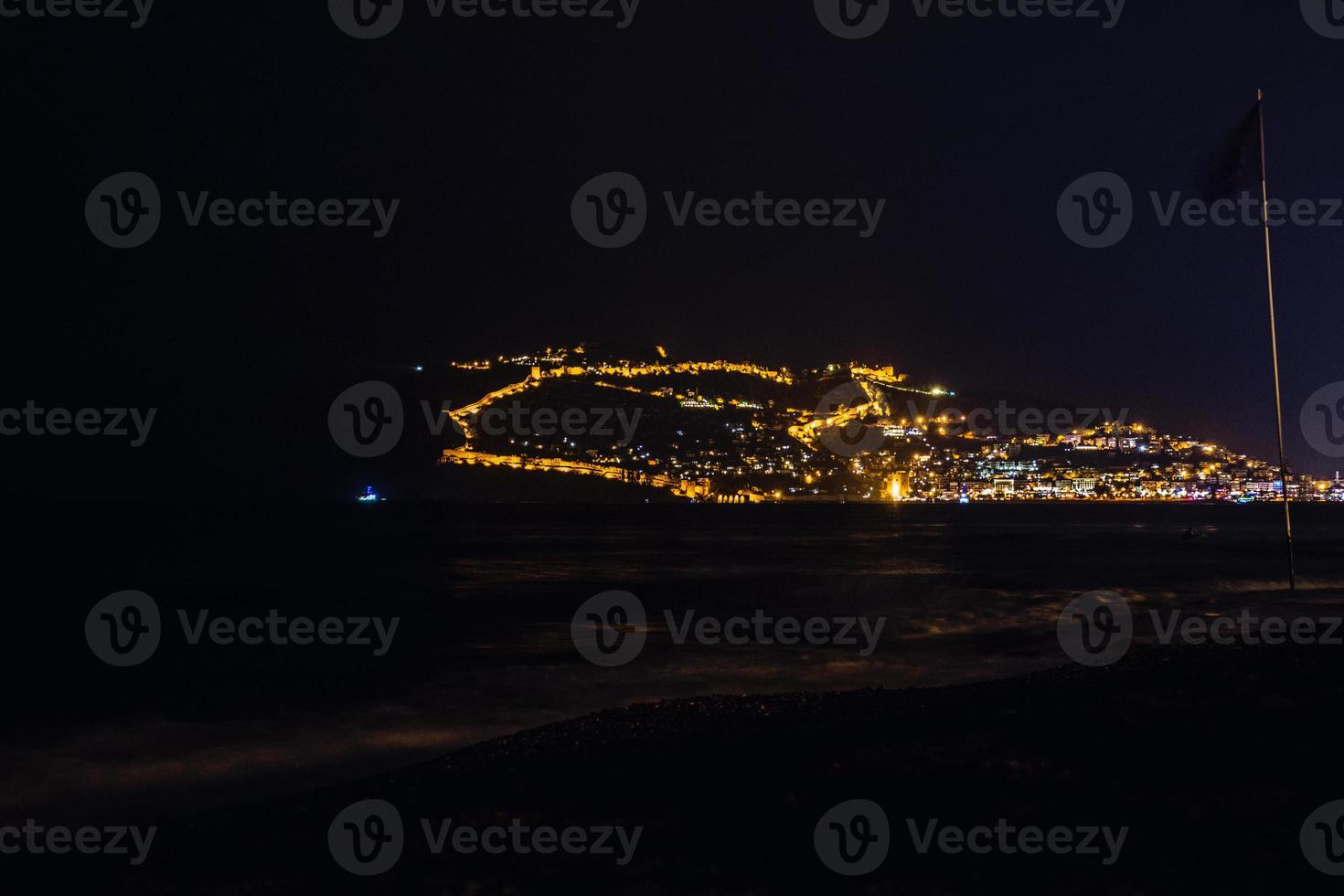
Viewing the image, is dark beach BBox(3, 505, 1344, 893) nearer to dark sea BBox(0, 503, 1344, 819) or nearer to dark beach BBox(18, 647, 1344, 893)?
dark beach BBox(18, 647, 1344, 893)

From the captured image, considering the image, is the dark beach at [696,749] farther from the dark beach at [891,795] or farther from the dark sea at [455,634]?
the dark sea at [455,634]

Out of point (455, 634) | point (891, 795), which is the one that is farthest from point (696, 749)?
point (455, 634)

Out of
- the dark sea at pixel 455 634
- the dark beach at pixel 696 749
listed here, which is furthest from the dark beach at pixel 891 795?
the dark sea at pixel 455 634

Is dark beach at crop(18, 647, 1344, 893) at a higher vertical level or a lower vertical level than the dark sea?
lower

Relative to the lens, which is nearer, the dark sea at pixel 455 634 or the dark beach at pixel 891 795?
the dark beach at pixel 891 795

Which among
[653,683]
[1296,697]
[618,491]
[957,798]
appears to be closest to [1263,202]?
[1296,697]

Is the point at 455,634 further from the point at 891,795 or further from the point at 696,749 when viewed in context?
the point at 891,795

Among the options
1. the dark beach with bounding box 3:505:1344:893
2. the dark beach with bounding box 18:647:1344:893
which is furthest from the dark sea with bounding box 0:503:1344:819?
the dark beach with bounding box 18:647:1344:893

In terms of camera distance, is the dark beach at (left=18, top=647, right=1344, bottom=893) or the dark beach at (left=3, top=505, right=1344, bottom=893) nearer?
the dark beach at (left=18, top=647, right=1344, bottom=893)
